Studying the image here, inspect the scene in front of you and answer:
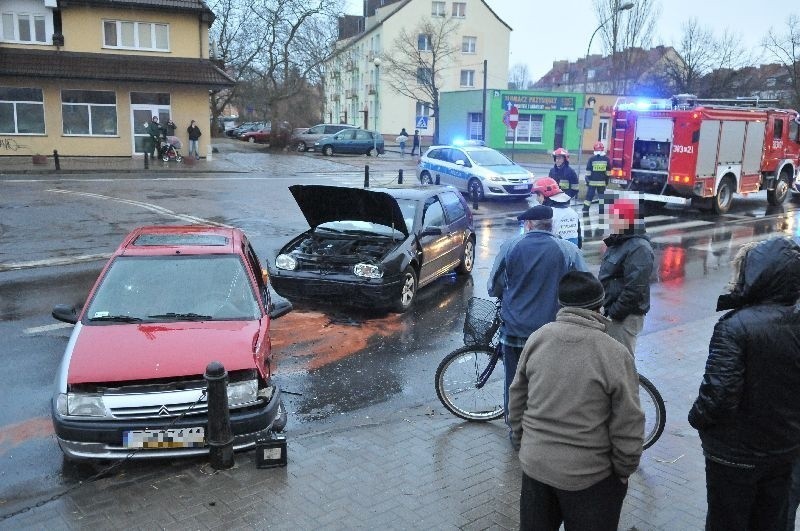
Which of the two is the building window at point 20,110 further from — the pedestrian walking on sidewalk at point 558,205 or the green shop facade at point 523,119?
the pedestrian walking on sidewalk at point 558,205

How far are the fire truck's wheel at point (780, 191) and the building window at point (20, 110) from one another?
29141 mm

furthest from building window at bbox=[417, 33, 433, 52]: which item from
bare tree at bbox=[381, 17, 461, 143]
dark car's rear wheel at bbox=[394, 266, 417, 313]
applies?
dark car's rear wheel at bbox=[394, 266, 417, 313]

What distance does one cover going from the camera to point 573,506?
2959 millimetres

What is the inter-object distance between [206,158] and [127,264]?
93.2 feet

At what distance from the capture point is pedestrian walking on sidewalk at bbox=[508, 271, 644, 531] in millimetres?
2893

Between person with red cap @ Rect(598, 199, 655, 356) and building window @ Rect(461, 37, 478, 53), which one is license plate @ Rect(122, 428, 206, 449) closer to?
person with red cap @ Rect(598, 199, 655, 356)

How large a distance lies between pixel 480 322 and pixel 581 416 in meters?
2.69

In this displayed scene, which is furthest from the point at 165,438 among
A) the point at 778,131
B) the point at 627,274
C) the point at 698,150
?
the point at 778,131

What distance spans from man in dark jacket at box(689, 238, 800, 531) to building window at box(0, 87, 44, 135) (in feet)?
106

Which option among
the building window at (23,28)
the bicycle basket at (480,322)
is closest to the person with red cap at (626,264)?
the bicycle basket at (480,322)

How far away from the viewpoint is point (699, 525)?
423 cm

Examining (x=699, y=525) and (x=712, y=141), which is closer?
(x=699, y=525)

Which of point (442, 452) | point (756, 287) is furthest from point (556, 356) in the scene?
point (442, 452)

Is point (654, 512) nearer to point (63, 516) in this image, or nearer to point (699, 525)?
point (699, 525)
